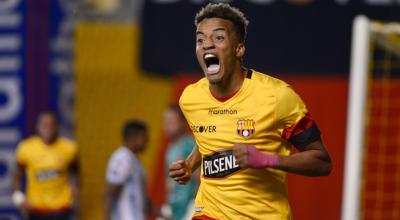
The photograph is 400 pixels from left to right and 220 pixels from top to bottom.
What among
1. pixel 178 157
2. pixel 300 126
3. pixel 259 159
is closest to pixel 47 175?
pixel 178 157

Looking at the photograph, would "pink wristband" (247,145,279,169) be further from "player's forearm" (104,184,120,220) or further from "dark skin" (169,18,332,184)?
"player's forearm" (104,184,120,220)

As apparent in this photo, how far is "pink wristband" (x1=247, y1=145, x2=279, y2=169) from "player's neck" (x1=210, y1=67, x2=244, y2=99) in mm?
574

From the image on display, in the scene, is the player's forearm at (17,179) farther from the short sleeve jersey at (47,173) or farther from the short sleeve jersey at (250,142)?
the short sleeve jersey at (250,142)

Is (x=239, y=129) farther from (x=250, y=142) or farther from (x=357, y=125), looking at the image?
(x=357, y=125)

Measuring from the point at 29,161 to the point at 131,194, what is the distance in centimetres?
211

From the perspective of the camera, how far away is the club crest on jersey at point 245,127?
6.03m

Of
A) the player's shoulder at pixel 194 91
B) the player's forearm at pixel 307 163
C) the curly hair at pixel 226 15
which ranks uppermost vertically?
the curly hair at pixel 226 15

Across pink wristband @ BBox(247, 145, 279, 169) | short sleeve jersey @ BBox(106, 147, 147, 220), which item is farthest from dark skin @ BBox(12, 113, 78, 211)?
pink wristband @ BBox(247, 145, 279, 169)

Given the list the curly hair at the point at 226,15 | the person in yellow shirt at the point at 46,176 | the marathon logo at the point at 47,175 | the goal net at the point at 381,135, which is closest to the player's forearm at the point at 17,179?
the person in yellow shirt at the point at 46,176

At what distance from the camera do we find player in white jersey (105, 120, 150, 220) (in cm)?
1013

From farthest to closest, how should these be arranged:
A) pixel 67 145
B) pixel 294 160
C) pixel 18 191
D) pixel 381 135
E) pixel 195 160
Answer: pixel 381 135 → pixel 67 145 → pixel 18 191 → pixel 195 160 → pixel 294 160

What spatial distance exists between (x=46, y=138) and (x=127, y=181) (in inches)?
84.1

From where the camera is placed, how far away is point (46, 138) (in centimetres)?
1207

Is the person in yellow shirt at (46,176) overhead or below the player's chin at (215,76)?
below
